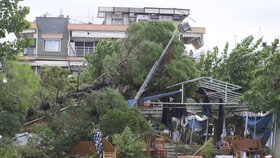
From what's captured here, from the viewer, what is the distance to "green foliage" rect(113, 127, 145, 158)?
20.7 metres

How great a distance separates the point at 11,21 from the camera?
18438 millimetres

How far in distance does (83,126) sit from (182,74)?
17.2 feet

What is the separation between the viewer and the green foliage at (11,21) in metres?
18.4

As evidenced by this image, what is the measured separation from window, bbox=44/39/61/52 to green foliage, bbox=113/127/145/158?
2556 cm

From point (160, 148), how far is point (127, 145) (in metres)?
A: 2.57

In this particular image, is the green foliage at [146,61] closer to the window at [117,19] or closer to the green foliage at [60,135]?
the green foliage at [60,135]

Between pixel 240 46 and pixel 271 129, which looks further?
pixel 240 46

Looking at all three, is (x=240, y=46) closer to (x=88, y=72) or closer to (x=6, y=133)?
(x=88, y=72)

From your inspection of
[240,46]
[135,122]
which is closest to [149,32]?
[135,122]

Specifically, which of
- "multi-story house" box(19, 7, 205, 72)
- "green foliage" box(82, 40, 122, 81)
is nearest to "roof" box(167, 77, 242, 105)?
"green foliage" box(82, 40, 122, 81)

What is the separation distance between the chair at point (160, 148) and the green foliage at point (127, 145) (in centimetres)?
203

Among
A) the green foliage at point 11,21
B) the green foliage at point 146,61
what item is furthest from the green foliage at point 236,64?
the green foliage at point 11,21

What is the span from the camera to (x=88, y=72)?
2998 centimetres

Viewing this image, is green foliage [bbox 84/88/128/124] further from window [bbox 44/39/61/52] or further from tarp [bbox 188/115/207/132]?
window [bbox 44/39/61/52]
